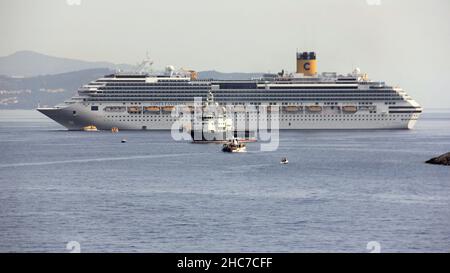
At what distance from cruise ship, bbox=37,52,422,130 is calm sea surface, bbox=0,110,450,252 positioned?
4006cm

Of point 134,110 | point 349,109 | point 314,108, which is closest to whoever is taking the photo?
point 134,110

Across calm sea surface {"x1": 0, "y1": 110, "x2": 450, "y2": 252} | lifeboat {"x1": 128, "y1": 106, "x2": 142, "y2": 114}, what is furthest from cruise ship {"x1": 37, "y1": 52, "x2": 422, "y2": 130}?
calm sea surface {"x1": 0, "y1": 110, "x2": 450, "y2": 252}

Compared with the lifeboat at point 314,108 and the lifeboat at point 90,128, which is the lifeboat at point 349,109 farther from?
the lifeboat at point 90,128

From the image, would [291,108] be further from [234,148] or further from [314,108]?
[234,148]

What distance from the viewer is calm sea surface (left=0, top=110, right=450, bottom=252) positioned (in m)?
34.6

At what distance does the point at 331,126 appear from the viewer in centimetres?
12431

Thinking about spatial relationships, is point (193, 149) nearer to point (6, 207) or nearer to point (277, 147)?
point (277, 147)

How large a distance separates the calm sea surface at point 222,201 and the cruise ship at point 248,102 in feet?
131

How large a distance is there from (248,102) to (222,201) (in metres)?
82.5

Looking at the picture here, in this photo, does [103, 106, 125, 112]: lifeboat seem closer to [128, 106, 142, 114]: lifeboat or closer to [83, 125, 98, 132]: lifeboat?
[128, 106, 142, 114]: lifeboat

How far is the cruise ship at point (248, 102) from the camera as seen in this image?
124 metres

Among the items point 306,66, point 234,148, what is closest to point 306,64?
point 306,66

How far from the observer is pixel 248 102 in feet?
419

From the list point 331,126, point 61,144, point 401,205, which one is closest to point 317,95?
point 331,126
